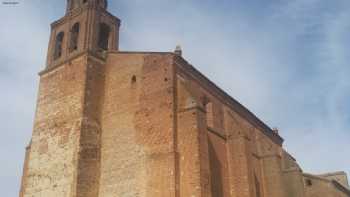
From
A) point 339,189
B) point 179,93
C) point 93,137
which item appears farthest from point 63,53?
point 339,189

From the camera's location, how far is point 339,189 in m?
27.1

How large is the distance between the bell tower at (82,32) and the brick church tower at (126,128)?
0.18 feet

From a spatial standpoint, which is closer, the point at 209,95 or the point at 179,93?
the point at 179,93

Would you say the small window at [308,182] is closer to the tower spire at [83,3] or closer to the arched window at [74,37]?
the arched window at [74,37]

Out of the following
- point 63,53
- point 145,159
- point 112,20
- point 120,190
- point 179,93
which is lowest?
point 120,190

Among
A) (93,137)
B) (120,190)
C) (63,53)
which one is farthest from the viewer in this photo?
(63,53)

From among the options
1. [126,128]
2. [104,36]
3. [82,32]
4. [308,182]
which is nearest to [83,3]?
[104,36]

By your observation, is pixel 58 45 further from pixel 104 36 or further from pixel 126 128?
pixel 126 128

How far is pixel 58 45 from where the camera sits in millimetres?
24375

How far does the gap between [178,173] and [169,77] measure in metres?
4.41

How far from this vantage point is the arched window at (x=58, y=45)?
24.1 m

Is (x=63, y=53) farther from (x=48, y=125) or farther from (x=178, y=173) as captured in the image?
(x=178, y=173)

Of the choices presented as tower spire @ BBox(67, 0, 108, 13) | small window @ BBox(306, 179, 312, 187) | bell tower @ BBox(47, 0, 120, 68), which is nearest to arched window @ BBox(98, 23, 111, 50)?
bell tower @ BBox(47, 0, 120, 68)

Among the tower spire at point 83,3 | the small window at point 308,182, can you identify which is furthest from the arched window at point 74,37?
the small window at point 308,182
